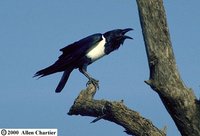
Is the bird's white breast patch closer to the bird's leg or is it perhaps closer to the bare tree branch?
the bird's leg

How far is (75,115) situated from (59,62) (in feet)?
4.70

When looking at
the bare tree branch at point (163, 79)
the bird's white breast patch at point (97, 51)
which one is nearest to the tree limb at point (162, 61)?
the bare tree branch at point (163, 79)

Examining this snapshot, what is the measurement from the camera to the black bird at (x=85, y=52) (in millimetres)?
9688

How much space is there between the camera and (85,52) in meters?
9.81

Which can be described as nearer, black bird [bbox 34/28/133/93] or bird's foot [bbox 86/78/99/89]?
bird's foot [bbox 86/78/99/89]

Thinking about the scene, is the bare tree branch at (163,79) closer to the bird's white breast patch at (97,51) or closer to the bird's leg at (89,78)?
the bird's leg at (89,78)

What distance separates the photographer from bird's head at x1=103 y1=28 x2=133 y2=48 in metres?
9.53

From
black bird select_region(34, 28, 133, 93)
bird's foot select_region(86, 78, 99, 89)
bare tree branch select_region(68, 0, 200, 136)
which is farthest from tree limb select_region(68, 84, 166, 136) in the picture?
black bird select_region(34, 28, 133, 93)

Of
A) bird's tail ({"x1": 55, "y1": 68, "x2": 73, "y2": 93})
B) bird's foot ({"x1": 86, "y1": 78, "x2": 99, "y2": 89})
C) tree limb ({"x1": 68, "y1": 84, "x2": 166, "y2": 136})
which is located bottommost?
tree limb ({"x1": 68, "y1": 84, "x2": 166, "y2": 136})

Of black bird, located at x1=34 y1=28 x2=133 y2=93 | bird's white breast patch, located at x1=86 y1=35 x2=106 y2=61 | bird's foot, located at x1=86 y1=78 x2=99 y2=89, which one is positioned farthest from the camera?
bird's white breast patch, located at x1=86 y1=35 x2=106 y2=61

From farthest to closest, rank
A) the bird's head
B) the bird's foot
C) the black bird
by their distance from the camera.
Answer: the black bird, the bird's head, the bird's foot

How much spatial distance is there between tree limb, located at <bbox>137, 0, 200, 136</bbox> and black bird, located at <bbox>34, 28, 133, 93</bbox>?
280 centimetres

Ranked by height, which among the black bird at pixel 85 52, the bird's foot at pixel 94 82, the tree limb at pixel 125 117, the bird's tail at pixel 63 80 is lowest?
the tree limb at pixel 125 117

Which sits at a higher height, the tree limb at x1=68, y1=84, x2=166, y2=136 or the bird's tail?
the bird's tail
